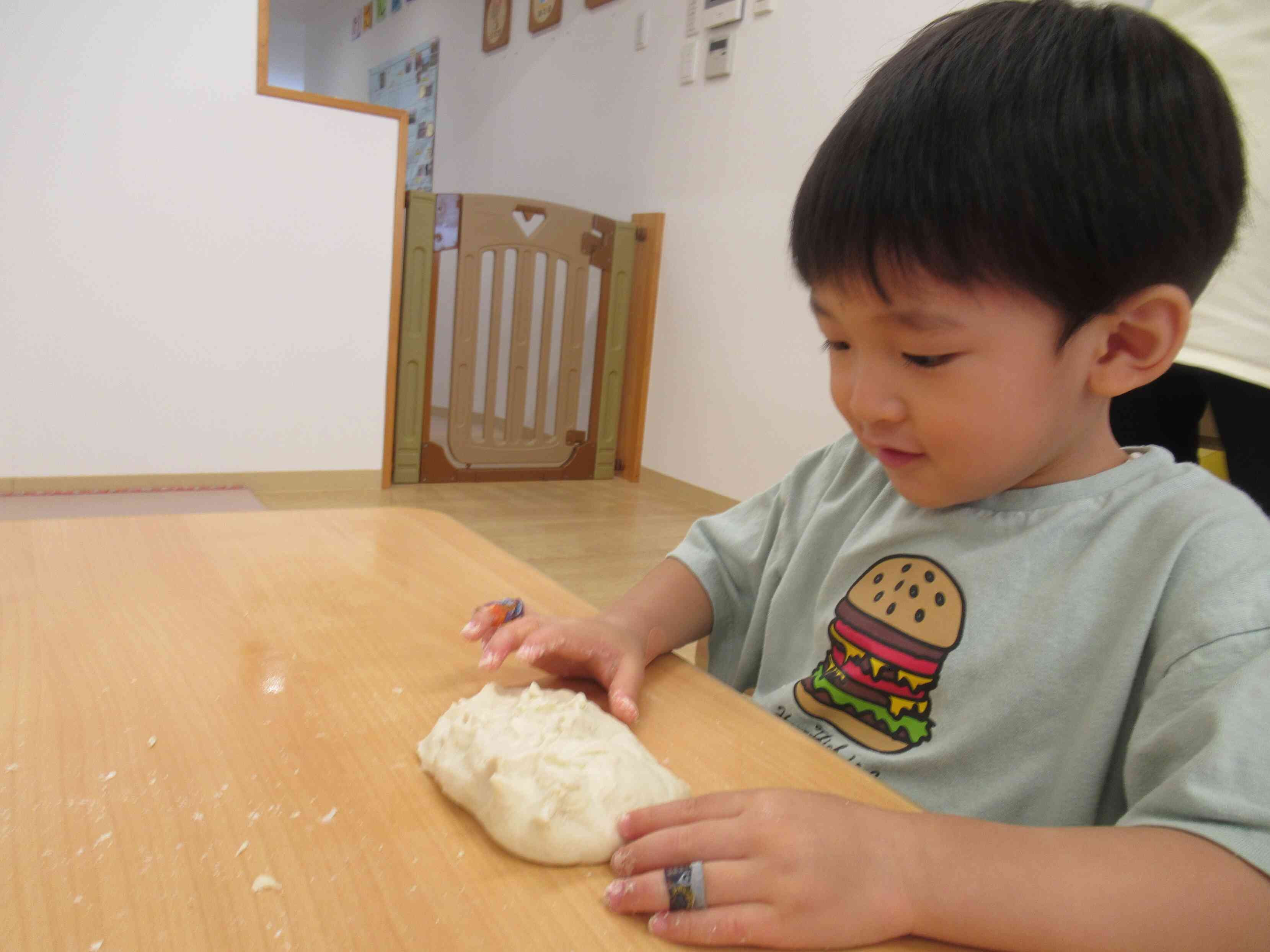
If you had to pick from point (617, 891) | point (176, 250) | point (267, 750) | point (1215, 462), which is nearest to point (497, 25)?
point (176, 250)

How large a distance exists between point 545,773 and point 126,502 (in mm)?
2400

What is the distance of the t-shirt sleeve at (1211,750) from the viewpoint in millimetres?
380

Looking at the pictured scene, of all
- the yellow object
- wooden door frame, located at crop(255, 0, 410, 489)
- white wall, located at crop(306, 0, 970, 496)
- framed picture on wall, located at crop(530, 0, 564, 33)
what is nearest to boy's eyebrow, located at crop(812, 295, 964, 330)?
the yellow object

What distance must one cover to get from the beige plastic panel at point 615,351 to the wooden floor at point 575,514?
10cm

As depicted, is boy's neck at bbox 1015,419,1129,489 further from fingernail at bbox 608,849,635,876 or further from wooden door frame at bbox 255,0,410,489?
wooden door frame at bbox 255,0,410,489

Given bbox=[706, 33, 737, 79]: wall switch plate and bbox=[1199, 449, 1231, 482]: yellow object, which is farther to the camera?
bbox=[706, 33, 737, 79]: wall switch plate

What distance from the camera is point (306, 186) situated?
2.71 meters

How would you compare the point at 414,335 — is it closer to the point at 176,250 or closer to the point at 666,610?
the point at 176,250

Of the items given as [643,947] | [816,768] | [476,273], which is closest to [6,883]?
[643,947]

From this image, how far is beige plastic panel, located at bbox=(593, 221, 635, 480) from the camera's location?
11.0 ft

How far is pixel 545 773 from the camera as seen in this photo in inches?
16.7

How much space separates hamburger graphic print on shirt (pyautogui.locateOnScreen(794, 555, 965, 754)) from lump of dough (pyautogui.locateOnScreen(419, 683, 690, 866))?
20 cm

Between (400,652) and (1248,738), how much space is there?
1.43ft

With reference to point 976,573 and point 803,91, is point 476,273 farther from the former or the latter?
point 976,573
